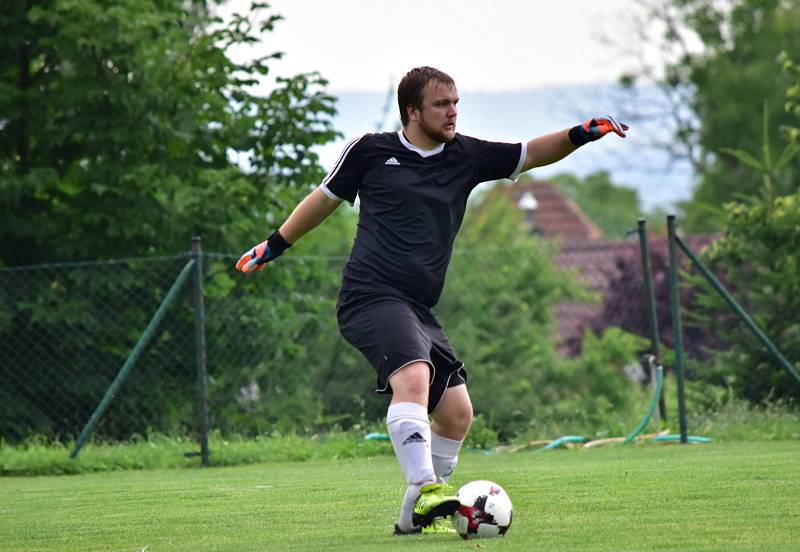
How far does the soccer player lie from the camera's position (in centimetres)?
570

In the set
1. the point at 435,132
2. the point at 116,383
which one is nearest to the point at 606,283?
the point at 116,383

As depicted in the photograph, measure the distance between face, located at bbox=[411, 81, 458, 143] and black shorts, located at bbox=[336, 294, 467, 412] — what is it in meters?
0.75

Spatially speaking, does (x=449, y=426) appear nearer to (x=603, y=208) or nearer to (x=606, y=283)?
(x=606, y=283)

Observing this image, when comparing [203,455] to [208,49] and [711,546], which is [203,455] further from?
[711,546]

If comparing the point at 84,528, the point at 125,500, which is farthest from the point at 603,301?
the point at 84,528

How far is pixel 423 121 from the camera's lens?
603 centimetres

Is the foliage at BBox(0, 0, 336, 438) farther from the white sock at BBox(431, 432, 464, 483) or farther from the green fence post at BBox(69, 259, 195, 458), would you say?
the white sock at BBox(431, 432, 464, 483)

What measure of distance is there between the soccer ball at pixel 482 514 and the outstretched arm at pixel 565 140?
1550 millimetres

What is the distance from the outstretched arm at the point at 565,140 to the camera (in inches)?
244

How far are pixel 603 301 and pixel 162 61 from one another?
31.9ft

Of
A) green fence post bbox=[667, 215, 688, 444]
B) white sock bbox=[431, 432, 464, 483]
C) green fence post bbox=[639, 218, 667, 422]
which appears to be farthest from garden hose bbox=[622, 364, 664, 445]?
white sock bbox=[431, 432, 464, 483]

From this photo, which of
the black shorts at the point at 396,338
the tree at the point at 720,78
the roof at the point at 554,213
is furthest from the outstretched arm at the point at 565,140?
the roof at the point at 554,213

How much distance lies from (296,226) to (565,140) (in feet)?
4.22

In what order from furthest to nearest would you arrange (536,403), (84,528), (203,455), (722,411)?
(536,403) < (722,411) < (203,455) < (84,528)
